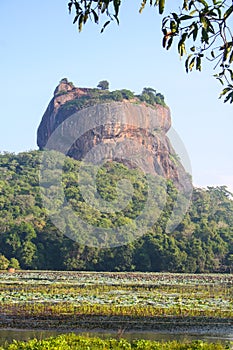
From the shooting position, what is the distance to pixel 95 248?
51.3 meters

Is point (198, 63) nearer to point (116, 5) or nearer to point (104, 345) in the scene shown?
point (116, 5)

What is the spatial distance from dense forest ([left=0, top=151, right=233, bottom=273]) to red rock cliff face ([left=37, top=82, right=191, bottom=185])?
50.0ft

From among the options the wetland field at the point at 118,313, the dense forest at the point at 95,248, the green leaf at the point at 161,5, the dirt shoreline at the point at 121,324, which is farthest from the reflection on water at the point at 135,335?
the dense forest at the point at 95,248

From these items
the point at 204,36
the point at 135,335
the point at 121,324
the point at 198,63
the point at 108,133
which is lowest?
the point at 135,335

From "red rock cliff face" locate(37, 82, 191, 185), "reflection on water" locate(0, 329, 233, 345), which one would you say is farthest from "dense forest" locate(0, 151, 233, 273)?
"reflection on water" locate(0, 329, 233, 345)

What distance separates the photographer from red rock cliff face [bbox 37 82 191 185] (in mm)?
90500

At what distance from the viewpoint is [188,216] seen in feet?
227

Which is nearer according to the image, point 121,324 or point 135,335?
point 135,335

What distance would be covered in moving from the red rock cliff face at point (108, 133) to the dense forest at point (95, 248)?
1523 cm

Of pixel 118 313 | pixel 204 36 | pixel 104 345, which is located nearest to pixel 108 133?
pixel 118 313

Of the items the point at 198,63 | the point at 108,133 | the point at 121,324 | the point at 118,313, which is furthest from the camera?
the point at 108,133

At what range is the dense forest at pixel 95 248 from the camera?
1957 inches

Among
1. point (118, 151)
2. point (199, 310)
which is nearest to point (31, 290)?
point (199, 310)

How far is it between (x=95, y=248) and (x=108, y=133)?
1674 inches
